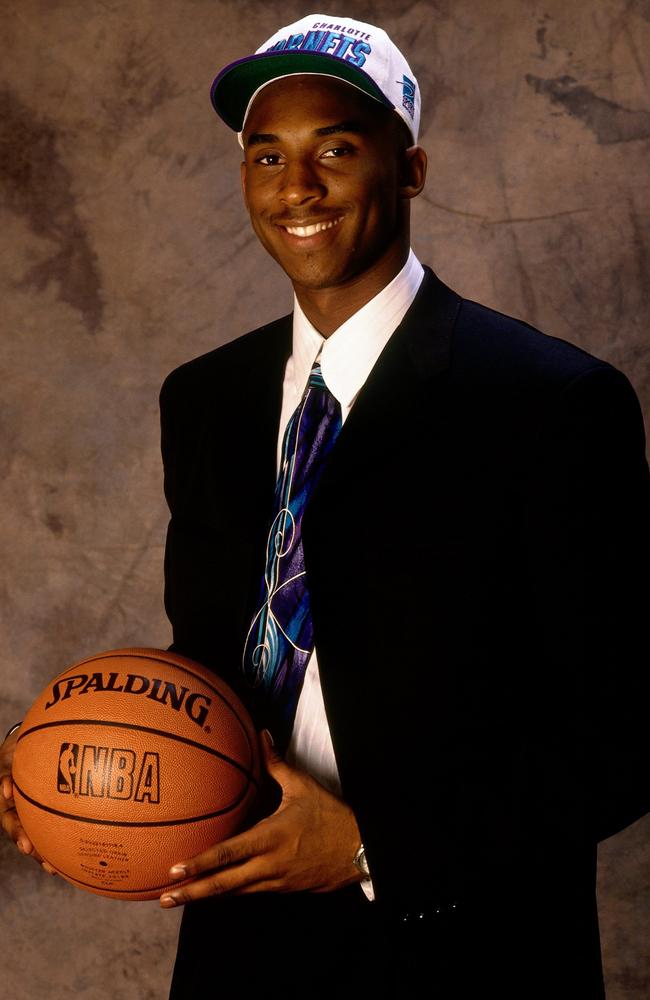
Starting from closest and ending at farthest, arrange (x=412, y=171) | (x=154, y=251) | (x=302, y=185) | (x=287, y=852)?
(x=287, y=852), (x=302, y=185), (x=412, y=171), (x=154, y=251)

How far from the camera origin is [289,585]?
1.65 m

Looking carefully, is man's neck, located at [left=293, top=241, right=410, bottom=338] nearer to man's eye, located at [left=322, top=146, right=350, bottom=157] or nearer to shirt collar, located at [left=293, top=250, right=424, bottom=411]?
shirt collar, located at [left=293, top=250, right=424, bottom=411]

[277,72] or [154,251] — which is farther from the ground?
[277,72]

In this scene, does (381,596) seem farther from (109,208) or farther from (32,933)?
(32,933)

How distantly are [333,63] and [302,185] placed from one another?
0.58 feet

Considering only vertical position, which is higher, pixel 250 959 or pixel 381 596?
pixel 381 596

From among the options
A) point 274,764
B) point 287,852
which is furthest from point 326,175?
point 287,852

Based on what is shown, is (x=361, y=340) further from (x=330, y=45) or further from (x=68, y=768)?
(x=68, y=768)

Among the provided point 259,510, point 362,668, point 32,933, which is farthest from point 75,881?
point 32,933

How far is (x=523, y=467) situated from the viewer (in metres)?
1.50

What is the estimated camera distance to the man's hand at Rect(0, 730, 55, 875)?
1.56 metres

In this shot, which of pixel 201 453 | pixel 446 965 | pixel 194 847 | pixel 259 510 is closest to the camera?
A: pixel 194 847

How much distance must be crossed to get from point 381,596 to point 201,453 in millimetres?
528

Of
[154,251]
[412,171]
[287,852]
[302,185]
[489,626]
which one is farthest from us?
[154,251]
